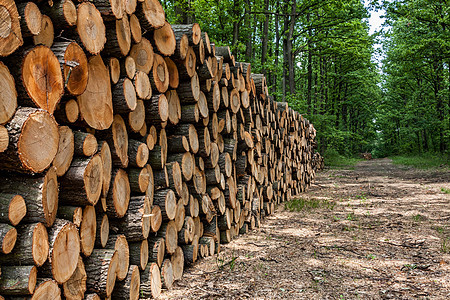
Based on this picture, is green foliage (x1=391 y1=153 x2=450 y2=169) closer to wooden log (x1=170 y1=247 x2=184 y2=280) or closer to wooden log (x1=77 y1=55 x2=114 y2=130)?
wooden log (x1=170 y1=247 x2=184 y2=280)

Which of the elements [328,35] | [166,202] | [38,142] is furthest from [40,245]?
[328,35]

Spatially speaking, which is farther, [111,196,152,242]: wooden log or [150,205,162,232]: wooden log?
[150,205,162,232]: wooden log

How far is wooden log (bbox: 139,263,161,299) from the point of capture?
279cm

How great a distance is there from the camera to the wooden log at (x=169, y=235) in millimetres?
3135

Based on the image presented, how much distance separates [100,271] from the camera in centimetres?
223

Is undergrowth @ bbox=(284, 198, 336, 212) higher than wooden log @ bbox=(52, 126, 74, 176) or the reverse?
the reverse

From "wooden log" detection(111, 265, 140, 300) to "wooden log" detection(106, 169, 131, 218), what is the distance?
17.0 inches

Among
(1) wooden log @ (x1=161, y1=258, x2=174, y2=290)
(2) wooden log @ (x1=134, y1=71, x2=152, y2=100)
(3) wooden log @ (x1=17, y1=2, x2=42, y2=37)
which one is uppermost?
(3) wooden log @ (x1=17, y1=2, x2=42, y2=37)

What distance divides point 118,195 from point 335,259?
2.53 m

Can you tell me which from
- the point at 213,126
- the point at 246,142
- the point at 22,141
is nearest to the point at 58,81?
the point at 22,141

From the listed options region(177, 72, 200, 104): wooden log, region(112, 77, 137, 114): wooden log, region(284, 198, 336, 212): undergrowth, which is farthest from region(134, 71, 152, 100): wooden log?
region(284, 198, 336, 212): undergrowth

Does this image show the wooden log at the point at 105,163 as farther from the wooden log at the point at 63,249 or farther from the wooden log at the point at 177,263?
the wooden log at the point at 177,263

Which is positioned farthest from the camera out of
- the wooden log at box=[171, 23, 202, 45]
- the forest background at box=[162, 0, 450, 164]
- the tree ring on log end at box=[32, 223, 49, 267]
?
the forest background at box=[162, 0, 450, 164]

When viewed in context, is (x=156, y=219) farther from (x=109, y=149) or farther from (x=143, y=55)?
(x=143, y=55)
